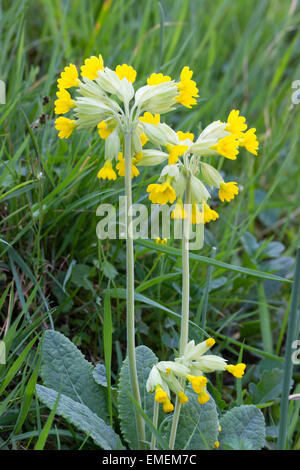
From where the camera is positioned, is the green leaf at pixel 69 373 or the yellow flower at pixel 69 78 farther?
the green leaf at pixel 69 373

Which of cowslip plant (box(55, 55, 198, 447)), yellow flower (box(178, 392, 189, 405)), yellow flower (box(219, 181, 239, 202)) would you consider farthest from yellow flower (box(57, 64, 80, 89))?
yellow flower (box(178, 392, 189, 405))

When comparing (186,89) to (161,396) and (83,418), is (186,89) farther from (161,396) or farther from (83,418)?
(83,418)

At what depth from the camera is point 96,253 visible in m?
2.20

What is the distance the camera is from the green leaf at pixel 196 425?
158 centimetres

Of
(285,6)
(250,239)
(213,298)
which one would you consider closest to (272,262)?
(250,239)

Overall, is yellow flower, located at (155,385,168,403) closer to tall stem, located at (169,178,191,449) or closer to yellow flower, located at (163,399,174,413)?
yellow flower, located at (163,399,174,413)

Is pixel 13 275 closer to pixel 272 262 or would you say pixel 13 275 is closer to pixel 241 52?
pixel 272 262

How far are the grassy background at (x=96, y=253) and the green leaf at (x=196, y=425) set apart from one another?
5.9 inches

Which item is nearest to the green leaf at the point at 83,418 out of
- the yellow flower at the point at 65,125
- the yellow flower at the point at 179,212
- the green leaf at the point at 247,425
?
the green leaf at the point at 247,425

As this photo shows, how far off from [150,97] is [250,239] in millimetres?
1269

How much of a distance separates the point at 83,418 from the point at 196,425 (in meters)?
0.33

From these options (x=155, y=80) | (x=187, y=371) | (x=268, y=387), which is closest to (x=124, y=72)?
(x=155, y=80)

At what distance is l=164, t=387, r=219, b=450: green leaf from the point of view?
5.19 ft

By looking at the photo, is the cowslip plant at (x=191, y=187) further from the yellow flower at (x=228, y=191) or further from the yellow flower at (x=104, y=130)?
the yellow flower at (x=104, y=130)
